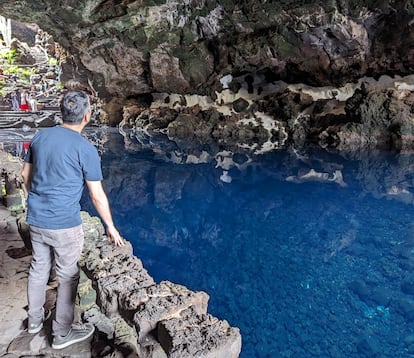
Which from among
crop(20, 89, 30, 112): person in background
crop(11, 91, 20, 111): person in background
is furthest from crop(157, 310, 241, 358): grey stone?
crop(11, 91, 20, 111): person in background

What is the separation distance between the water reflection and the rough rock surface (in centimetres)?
575

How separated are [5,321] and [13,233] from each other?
1.95m

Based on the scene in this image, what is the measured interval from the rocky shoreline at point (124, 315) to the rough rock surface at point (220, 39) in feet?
42.3

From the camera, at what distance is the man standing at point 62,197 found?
2.22 m

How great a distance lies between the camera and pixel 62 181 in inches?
88.9

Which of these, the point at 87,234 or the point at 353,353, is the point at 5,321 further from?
the point at 353,353

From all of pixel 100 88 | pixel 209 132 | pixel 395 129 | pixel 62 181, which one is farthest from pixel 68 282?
pixel 100 88

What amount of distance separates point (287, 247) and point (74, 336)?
4.67m

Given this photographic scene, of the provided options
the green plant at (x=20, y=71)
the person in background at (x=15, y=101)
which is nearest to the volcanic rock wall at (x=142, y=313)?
the person in background at (x=15, y=101)

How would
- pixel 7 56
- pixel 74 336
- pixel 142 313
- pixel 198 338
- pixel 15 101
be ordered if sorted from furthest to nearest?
pixel 7 56 < pixel 15 101 < pixel 74 336 < pixel 142 313 < pixel 198 338

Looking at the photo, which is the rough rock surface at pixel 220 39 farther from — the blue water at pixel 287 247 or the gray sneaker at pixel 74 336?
the gray sneaker at pixel 74 336

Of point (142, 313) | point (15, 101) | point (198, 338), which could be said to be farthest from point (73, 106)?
point (15, 101)

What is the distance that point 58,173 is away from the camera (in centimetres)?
224

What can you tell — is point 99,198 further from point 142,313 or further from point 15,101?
point 15,101
